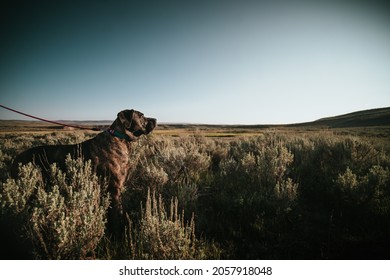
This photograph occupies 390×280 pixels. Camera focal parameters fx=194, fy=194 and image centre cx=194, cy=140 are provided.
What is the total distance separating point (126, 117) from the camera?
4.09 metres

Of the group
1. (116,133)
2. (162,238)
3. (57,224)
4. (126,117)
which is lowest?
(162,238)

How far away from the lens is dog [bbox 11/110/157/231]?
11.6 ft

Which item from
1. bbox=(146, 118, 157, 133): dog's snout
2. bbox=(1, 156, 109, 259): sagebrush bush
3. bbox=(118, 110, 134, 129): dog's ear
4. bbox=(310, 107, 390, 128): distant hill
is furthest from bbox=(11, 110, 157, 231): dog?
bbox=(310, 107, 390, 128): distant hill

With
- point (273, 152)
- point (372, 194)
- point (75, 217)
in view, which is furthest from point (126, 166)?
point (372, 194)

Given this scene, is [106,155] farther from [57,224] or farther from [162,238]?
[162,238]

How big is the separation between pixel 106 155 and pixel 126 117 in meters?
0.91

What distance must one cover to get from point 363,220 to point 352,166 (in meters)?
2.44

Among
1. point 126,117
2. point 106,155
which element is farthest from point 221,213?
point 126,117

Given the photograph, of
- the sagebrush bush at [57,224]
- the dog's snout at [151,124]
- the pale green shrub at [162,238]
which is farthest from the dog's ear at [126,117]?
the pale green shrub at [162,238]

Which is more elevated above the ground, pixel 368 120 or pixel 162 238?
pixel 368 120

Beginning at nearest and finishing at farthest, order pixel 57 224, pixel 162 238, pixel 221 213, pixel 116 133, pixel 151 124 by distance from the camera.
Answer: pixel 57 224
pixel 162 238
pixel 221 213
pixel 116 133
pixel 151 124

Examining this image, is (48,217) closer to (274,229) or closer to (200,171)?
(274,229)

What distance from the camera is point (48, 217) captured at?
6.55 ft

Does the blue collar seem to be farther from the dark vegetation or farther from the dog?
the dark vegetation
